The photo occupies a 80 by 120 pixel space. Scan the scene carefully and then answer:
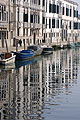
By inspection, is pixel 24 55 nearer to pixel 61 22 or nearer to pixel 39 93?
pixel 39 93

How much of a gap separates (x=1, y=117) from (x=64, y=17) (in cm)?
7530

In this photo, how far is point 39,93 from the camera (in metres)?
26.1

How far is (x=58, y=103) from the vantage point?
75.3 feet

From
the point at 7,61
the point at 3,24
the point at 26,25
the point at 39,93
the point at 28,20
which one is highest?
the point at 28,20

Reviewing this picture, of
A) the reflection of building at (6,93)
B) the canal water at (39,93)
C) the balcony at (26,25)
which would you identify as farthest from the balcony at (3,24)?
the reflection of building at (6,93)

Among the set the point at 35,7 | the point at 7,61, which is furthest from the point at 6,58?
the point at 35,7

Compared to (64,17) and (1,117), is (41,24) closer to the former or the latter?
(64,17)

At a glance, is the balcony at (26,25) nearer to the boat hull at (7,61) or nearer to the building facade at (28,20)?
the building facade at (28,20)

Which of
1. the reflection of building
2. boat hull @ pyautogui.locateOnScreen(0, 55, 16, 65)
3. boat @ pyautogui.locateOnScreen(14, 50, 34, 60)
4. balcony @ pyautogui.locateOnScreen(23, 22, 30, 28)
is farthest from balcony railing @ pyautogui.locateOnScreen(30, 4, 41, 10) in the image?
the reflection of building

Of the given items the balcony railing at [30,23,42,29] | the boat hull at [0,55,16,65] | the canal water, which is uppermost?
the balcony railing at [30,23,42,29]

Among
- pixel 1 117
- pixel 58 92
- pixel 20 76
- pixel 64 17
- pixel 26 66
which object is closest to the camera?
pixel 1 117

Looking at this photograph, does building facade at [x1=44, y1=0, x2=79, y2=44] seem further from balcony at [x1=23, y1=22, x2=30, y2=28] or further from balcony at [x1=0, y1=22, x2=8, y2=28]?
balcony at [x1=0, y1=22, x2=8, y2=28]

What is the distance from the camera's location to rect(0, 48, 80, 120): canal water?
20.2m

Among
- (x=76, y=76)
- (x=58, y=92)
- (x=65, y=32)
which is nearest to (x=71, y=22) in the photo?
(x=65, y=32)
